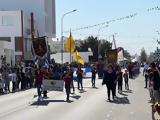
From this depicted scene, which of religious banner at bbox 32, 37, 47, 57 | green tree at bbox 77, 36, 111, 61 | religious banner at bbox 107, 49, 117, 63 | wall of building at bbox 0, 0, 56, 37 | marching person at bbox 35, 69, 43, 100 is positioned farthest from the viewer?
green tree at bbox 77, 36, 111, 61

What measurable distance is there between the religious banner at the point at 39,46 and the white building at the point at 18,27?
34.0 meters

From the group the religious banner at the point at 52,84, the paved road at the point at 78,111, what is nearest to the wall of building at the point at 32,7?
the religious banner at the point at 52,84

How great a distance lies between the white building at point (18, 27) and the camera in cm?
7681

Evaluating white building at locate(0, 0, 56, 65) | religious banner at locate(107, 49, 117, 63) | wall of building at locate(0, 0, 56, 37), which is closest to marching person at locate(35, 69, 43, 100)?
religious banner at locate(107, 49, 117, 63)

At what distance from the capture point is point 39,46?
3256 centimetres

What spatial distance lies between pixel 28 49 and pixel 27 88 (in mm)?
53353

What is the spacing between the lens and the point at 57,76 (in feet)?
92.2

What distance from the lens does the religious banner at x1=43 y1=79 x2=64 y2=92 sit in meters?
26.9

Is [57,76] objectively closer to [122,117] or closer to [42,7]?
[122,117]

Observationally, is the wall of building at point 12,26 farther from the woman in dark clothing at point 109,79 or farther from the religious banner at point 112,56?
the woman in dark clothing at point 109,79

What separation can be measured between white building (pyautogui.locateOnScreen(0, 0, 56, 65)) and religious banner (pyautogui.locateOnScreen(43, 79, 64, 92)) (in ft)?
131

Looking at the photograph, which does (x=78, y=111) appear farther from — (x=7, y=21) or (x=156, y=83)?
(x=7, y=21)

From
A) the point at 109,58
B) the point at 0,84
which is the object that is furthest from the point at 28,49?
the point at 0,84

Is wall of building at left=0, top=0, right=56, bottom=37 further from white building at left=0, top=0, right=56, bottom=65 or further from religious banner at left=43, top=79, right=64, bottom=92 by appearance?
religious banner at left=43, top=79, right=64, bottom=92
